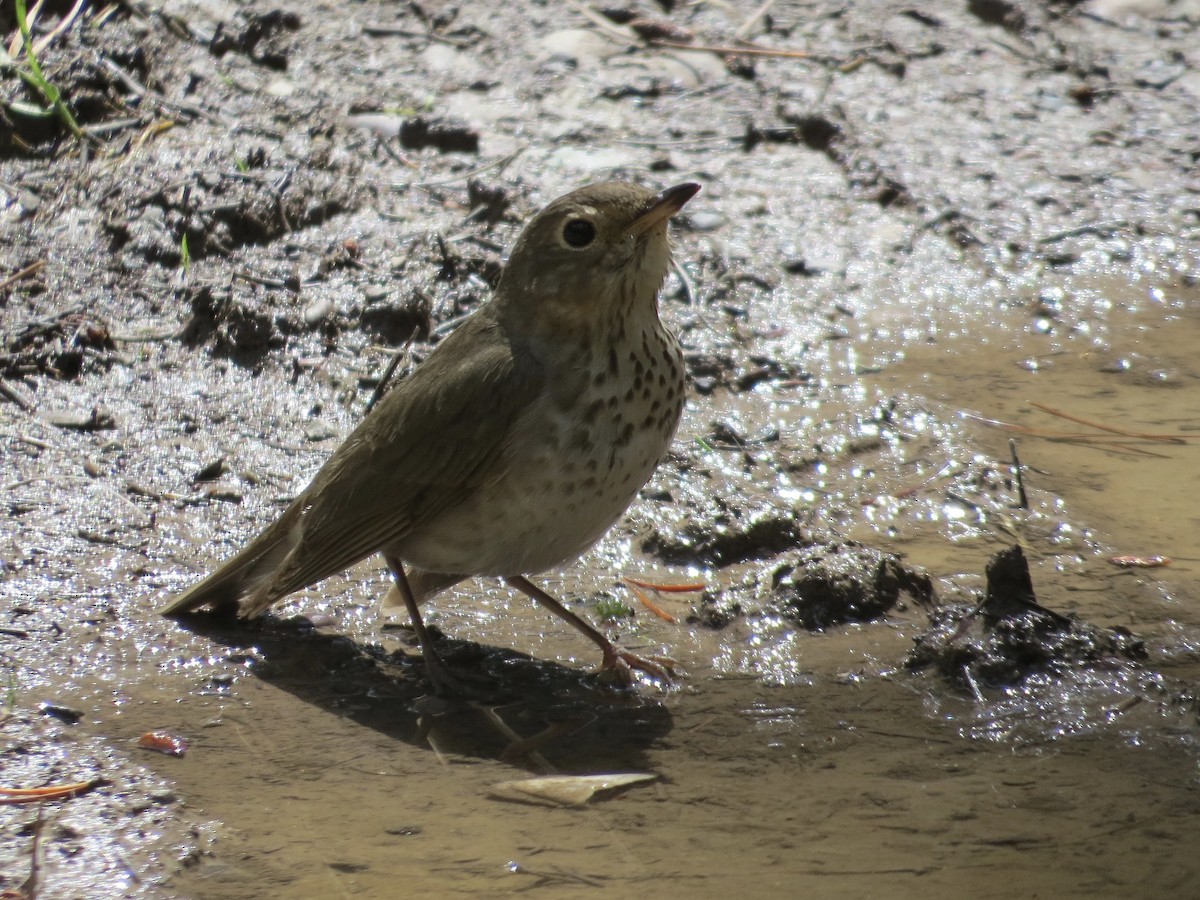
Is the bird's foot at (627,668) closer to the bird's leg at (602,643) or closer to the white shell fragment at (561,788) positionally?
the bird's leg at (602,643)

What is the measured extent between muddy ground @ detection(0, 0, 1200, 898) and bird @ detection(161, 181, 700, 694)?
36 centimetres

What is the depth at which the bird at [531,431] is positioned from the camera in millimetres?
4332

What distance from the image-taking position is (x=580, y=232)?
177 inches

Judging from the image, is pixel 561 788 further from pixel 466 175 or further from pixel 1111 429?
pixel 466 175

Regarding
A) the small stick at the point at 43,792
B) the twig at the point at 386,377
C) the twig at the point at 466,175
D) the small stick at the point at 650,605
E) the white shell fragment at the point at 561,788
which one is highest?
the twig at the point at 466,175

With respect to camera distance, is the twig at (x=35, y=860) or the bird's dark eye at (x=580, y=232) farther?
the bird's dark eye at (x=580, y=232)

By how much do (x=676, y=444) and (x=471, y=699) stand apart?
1774 millimetres

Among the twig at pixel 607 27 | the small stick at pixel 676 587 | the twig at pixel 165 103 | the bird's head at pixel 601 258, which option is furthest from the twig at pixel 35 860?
the twig at pixel 607 27

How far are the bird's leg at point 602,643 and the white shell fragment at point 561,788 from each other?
0.60 metres

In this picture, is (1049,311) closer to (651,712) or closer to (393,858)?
(651,712)

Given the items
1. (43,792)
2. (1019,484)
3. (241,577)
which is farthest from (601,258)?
(43,792)

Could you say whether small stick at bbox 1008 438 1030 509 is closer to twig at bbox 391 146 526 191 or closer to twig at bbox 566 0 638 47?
twig at bbox 391 146 526 191

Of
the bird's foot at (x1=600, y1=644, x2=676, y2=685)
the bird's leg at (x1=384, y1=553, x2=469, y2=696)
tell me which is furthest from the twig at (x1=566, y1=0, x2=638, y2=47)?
the bird's foot at (x1=600, y1=644, x2=676, y2=685)

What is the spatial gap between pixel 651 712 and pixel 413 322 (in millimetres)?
2719
